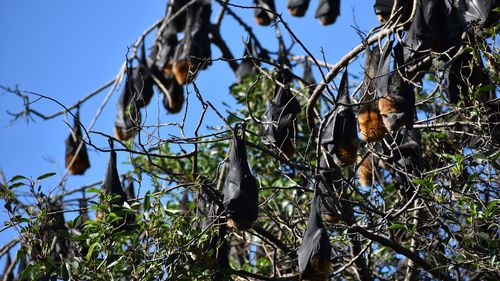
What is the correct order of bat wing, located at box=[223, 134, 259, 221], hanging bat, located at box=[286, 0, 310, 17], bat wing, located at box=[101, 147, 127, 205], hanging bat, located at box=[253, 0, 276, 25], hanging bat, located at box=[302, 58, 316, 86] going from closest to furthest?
bat wing, located at box=[223, 134, 259, 221] < bat wing, located at box=[101, 147, 127, 205] < hanging bat, located at box=[302, 58, 316, 86] < hanging bat, located at box=[286, 0, 310, 17] < hanging bat, located at box=[253, 0, 276, 25]

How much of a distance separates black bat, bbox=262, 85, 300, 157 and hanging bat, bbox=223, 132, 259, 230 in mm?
263

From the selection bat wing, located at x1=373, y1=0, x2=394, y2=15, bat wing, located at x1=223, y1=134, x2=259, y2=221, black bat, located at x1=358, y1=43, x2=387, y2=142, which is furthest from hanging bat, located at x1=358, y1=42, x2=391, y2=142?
bat wing, located at x1=223, y1=134, x2=259, y2=221

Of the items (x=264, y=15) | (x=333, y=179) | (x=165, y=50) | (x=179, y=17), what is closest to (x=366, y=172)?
(x=333, y=179)

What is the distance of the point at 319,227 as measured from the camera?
4.19 m

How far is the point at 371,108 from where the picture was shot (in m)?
4.47

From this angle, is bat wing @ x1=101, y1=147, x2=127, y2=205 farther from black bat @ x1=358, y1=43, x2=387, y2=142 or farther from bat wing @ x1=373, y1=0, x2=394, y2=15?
bat wing @ x1=373, y1=0, x2=394, y2=15

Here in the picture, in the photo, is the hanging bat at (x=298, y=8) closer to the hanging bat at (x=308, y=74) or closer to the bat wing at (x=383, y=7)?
the hanging bat at (x=308, y=74)

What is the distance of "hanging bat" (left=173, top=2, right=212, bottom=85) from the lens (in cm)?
788

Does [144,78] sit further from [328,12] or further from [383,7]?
[383,7]

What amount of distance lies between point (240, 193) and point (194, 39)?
12.9 feet

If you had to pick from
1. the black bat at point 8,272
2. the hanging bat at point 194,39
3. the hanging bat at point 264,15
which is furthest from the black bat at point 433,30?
the hanging bat at point 264,15

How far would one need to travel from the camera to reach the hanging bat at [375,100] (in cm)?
442

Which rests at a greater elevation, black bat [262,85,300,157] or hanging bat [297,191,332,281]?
black bat [262,85,300,157]

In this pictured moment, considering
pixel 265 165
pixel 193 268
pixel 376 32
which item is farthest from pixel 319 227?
pixel 265 165
